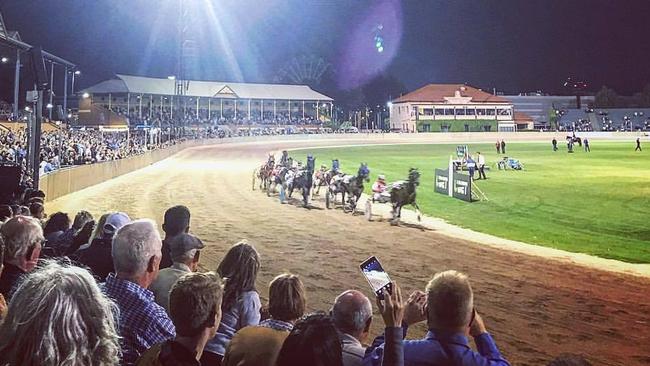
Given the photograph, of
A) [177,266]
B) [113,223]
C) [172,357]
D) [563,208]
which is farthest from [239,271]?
[563,208]

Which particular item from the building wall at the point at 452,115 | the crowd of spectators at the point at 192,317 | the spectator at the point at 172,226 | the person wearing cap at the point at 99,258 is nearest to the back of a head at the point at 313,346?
the crowd of spectators at the point at 192,317

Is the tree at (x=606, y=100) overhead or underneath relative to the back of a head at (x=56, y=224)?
overhead

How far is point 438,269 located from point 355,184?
8211mm

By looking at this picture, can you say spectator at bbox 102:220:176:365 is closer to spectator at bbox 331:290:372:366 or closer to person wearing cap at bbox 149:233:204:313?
person wearing cap at bbox 149:233:204:313

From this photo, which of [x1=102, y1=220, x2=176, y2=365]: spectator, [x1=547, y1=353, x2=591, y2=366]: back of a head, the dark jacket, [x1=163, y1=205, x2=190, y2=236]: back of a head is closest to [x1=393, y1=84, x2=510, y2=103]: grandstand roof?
[x1=163, y1=205, x2=190, y2=236]: back of a head

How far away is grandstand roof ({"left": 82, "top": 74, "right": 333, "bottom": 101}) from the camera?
90.5 meters

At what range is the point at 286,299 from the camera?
3711 mm

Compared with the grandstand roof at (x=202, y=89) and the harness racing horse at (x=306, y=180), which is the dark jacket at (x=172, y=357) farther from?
the grandstand roof at (x=202, y=89)

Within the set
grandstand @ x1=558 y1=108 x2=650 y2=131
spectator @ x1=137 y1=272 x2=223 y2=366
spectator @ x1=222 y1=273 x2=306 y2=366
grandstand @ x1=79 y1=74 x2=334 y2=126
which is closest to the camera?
spectator @ x1=137 y1=272 x2=223 y2=366

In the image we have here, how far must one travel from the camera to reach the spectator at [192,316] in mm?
2840

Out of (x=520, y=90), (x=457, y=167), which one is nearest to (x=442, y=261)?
(x=457, y=167)

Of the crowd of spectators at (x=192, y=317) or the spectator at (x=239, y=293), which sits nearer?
the crowd of spectators at (x=192, y=317)

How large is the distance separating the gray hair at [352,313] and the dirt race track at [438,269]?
4.10 metres

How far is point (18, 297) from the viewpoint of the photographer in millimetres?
2070
